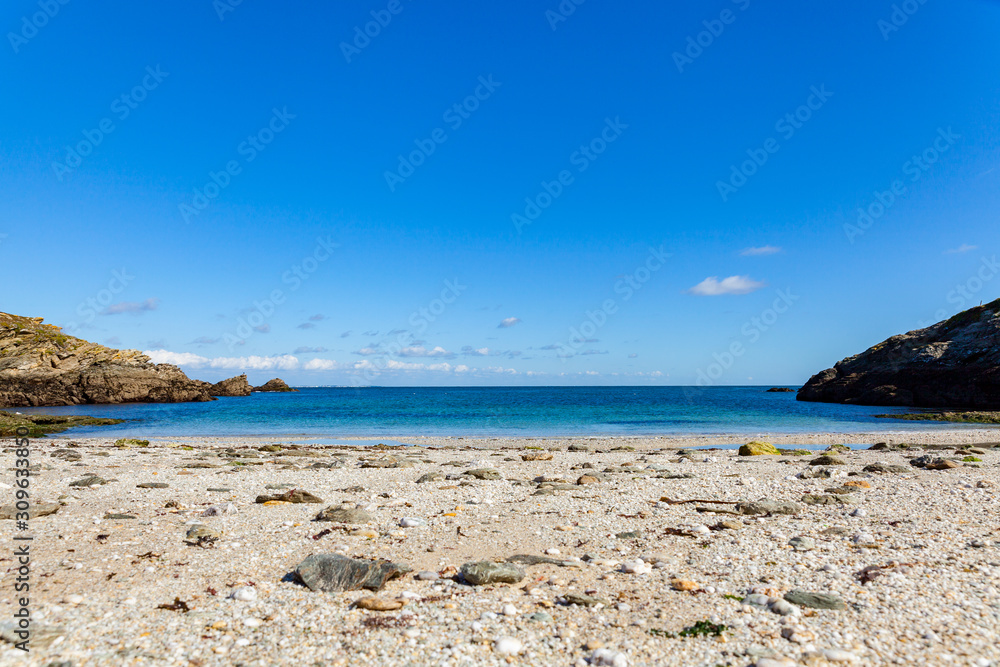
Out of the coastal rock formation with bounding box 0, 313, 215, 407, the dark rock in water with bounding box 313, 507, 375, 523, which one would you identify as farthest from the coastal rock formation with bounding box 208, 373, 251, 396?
the dark rock in water with bounding box 313, 507, 375, 523

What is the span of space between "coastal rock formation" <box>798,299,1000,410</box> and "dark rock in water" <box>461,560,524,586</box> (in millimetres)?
71347

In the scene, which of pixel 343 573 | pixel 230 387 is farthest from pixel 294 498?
pixel 230 387

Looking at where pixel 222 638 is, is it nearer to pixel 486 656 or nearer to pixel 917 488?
pixel 486 656

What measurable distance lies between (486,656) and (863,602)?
401 centimetres

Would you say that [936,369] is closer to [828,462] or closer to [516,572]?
[828,462]

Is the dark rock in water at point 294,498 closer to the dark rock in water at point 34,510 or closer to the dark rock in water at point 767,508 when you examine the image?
the dark rock in water at point 34,510

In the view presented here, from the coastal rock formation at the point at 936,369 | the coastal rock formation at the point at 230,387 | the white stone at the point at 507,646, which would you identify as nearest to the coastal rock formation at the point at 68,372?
the coastal rock formation at the point at 230,387

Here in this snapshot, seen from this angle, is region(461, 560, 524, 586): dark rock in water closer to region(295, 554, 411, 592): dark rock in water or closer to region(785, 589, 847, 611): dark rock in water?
region(295, 554, 411, 592): dark rock in water

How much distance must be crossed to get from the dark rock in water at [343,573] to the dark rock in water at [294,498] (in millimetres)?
4478

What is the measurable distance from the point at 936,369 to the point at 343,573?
264ft

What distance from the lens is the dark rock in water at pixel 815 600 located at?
555 centimetres

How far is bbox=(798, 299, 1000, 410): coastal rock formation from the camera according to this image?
2362 inches

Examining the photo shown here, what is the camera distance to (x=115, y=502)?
35.6 feet

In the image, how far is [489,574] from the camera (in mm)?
6434
